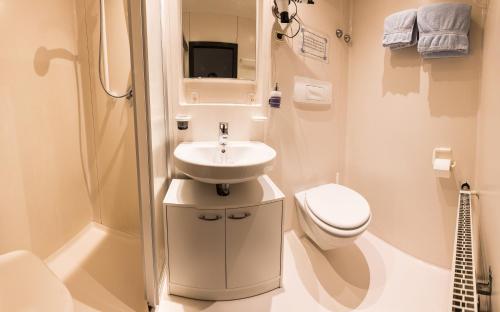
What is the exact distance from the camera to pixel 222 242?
1.38 m

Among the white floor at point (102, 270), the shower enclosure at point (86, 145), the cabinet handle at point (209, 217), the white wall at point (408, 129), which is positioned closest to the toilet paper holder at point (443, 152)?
the white wall at point (408, 129)

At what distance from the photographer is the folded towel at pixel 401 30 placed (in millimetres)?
1621

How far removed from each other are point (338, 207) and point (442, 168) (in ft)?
2.14

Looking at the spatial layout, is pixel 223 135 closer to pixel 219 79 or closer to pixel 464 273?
pixel 219 79

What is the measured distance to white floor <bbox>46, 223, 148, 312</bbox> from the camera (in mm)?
1457

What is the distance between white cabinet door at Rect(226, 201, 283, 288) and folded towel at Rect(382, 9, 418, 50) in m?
1.28

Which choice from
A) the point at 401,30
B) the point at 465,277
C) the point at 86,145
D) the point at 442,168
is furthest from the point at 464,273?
the point at 86,145

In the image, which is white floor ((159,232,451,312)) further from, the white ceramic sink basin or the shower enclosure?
the white ceramic sink basin

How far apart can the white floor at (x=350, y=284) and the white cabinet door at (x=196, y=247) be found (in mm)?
147

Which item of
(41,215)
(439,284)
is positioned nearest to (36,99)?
(41,215)

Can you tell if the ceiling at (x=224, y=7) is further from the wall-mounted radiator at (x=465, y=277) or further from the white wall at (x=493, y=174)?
the wall-mounted radiator at (x=465, y=277)

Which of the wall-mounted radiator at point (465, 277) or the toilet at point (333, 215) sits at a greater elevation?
the wall-mounted radiator at point (465, 277)

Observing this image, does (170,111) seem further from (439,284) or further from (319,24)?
(439,284)

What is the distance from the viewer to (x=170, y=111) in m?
1.72
